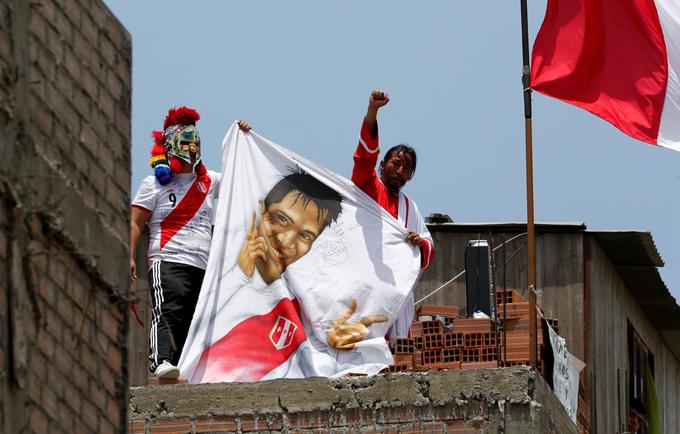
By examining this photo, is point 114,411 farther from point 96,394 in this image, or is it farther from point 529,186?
point 529,186

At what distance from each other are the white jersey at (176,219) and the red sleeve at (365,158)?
3.63 feet

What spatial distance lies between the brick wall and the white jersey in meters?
4.49

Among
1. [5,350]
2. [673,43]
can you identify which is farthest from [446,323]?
[5,350]

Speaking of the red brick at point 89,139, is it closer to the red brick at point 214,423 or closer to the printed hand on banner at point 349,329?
the red brick at point 214,423

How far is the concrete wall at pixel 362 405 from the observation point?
11656 mm

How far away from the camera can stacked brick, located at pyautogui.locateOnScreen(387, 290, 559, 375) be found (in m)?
12.6

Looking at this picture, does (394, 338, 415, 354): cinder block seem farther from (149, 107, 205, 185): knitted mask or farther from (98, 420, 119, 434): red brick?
(98, 420, 119, 434): red brick

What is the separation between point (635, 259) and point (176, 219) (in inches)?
252

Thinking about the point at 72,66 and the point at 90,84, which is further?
the point at 90,84

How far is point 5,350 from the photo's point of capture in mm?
6949

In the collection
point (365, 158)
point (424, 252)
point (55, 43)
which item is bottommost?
point (424, 252)

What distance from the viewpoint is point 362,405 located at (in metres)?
11.8

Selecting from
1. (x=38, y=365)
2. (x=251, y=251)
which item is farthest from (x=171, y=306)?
(x=38, y=365)

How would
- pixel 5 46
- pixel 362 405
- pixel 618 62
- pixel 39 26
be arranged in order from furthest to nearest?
pixel 618 62
pixel 362 405
pixel 39 26
pixel 5 46
